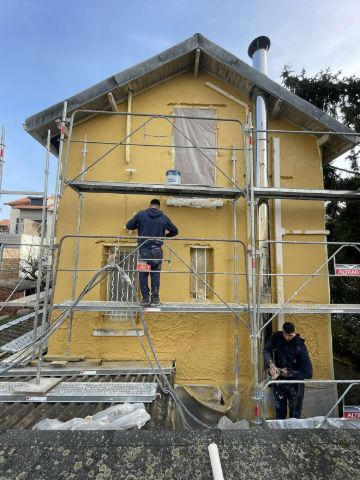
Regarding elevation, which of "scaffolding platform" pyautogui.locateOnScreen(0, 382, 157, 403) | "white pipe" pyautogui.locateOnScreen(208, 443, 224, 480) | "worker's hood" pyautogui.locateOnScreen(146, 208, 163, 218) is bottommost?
"scaffolding platform" pyautogui.locateOnScreen(0, 382, 157, 403)

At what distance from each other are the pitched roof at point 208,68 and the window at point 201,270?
139 inches

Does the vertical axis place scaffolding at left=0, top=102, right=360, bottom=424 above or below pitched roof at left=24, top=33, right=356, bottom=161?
below

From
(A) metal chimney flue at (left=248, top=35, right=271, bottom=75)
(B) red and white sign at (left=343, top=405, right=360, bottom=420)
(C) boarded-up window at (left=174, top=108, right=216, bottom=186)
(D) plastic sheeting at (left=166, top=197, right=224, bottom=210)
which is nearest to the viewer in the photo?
(B) red and white sign at (left=343, top=405, right=360, bottom=420)

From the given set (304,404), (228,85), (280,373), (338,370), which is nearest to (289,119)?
(228,85)

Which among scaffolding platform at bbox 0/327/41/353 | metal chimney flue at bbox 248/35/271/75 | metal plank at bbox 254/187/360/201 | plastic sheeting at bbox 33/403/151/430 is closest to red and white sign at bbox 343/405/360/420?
plastic sheeting at bbox 33/403/151/430

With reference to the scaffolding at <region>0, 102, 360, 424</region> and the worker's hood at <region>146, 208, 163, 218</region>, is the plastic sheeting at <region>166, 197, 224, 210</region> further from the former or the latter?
the worker's hood at <region>146, 208, 163, 218</region>

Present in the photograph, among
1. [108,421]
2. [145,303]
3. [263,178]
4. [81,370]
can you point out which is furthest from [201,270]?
[108,421]

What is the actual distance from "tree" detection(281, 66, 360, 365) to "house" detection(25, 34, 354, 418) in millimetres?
2312

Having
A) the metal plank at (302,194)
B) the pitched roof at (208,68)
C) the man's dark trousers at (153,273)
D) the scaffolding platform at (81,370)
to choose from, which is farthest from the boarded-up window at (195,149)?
the scaffolding platform at (81,370)

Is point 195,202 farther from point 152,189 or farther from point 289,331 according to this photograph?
point 289,331

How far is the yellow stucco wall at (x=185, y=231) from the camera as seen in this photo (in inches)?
230

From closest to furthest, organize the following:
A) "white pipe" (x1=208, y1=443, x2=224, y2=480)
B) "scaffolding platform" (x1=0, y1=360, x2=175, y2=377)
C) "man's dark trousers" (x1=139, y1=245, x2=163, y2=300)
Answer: "white pipe" (x1=208, y1=443, x2=224, y2=480)
"scaffolding platform" (x1=0, y1=360, x2=175, y2=377)
"man's dark trousers" (x1=139, y1=245, x2=163, y2=300)

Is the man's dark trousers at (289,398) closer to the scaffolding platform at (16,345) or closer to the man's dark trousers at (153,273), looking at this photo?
the man's dark trousers at (153,273)

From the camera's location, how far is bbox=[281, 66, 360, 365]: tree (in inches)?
339
